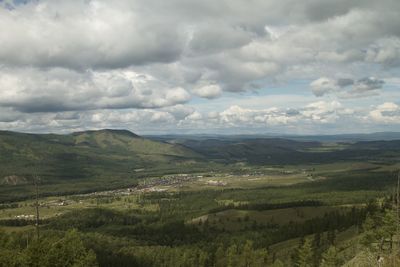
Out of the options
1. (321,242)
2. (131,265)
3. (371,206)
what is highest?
(371,206)

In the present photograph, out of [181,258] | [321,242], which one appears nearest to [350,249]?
[321,242]

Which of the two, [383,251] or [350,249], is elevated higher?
[383,251]

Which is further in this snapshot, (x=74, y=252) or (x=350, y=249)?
(x=350, y=249)

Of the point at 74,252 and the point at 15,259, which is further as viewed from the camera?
the point at 74,252

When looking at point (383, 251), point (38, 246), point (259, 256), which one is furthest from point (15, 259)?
point (259, 256)

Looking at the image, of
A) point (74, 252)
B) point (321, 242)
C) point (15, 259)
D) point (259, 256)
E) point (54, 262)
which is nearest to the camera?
point (15, 259)

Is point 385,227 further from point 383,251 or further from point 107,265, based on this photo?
point 107,265

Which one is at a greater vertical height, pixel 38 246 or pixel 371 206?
pixel 38 246

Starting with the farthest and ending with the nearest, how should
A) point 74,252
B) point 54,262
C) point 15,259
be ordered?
point 74,252
point 54,262
point 15,259

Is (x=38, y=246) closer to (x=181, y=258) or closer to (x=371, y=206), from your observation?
(x=181, y=258)
